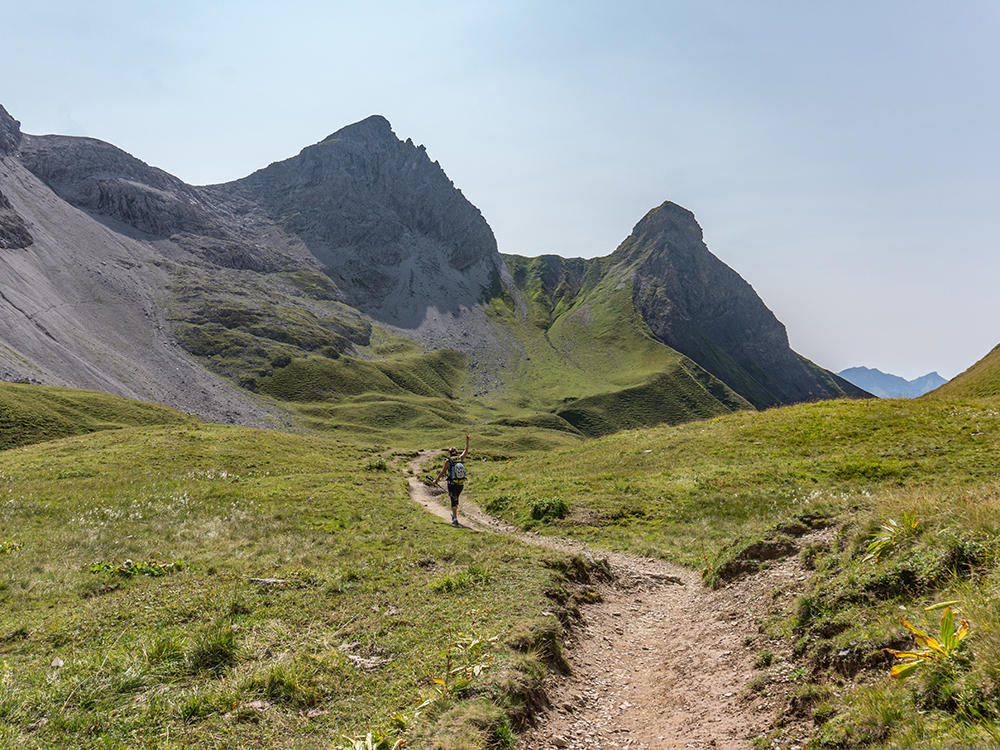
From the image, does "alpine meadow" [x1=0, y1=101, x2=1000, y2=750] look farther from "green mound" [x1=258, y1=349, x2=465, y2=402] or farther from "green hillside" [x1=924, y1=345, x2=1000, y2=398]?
"green mound" [x1=258, y1=349, x2=465, y2=402]

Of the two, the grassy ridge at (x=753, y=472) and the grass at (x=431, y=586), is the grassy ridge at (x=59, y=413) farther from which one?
the grassy ridge at (x=753, y=472)

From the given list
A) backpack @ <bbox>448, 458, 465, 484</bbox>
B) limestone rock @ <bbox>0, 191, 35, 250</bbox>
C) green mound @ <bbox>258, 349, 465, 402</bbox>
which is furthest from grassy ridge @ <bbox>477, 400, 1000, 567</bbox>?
limestone rock @ <bbox>0, 191, 35, 250</bbox>

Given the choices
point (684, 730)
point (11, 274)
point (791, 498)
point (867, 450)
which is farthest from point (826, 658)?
point (11, 274)

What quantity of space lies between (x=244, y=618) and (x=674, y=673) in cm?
957

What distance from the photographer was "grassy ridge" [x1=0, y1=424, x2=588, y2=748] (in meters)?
7.00

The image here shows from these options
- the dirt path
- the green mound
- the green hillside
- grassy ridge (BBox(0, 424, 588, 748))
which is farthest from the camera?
the green mound

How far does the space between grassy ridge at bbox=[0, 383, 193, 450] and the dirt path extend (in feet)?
264

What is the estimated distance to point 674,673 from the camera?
969 cm

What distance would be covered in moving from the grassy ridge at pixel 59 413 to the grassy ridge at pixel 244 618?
186 feet

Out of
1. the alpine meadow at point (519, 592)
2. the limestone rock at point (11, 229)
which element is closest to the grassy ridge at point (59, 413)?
the alpine meadow at point (519, 592)

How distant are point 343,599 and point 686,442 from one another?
27805 mm

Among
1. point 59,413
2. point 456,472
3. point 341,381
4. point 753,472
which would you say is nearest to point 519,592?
point 456,472

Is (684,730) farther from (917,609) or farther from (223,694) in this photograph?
(223,694)

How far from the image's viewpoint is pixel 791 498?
2056 centimetres
